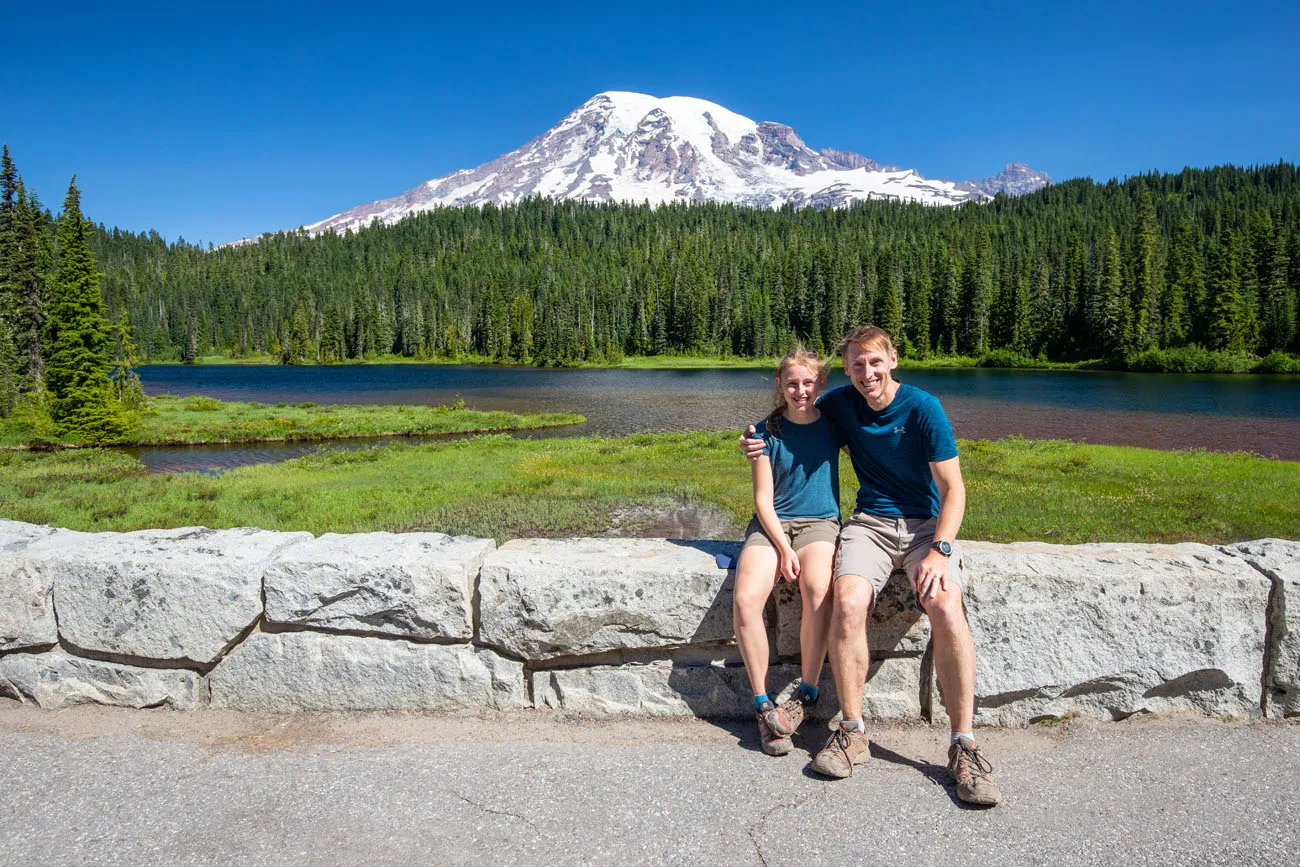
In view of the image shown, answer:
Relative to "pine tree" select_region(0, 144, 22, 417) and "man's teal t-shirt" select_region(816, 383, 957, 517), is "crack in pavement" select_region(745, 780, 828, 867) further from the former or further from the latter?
"pine tree" select_region(0, 144, 22, 417)

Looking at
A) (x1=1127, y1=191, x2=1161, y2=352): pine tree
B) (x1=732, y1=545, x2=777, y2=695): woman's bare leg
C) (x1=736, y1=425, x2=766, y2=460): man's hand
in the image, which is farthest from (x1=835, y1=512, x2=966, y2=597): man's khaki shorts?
(x1=1127, y1=191, x2=1161, y2=352): pine tree

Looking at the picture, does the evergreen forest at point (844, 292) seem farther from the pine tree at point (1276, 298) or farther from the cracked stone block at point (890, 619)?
the cracked stone block at point (890, 619)

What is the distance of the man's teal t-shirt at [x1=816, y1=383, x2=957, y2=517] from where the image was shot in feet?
16.9

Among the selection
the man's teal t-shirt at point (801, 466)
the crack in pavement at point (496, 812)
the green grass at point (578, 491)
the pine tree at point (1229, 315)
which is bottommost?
the green grass at point (578, 491)

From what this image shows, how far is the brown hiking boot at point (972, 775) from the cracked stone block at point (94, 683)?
15.7 ft

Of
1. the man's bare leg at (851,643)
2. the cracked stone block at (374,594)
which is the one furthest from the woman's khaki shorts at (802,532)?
the cracked stone block at (374,594)

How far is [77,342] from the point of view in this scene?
34094mm

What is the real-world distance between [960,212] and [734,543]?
680 feet

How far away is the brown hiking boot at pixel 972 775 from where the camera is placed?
12.9 feet

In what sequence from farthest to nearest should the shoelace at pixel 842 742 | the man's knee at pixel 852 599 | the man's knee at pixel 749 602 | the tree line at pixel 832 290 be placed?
the tree line at pixel 832 290 < the man's knee at pixel 749 602 < the man's knee at pixel 852 599 < the shoelace at pixel 842 742

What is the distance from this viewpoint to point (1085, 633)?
→ 15.7 feet

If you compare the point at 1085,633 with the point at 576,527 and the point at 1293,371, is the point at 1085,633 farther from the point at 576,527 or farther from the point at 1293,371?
the point at 1293,371

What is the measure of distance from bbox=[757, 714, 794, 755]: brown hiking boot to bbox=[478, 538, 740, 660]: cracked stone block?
2.04ft

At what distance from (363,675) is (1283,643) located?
19.5 ft
